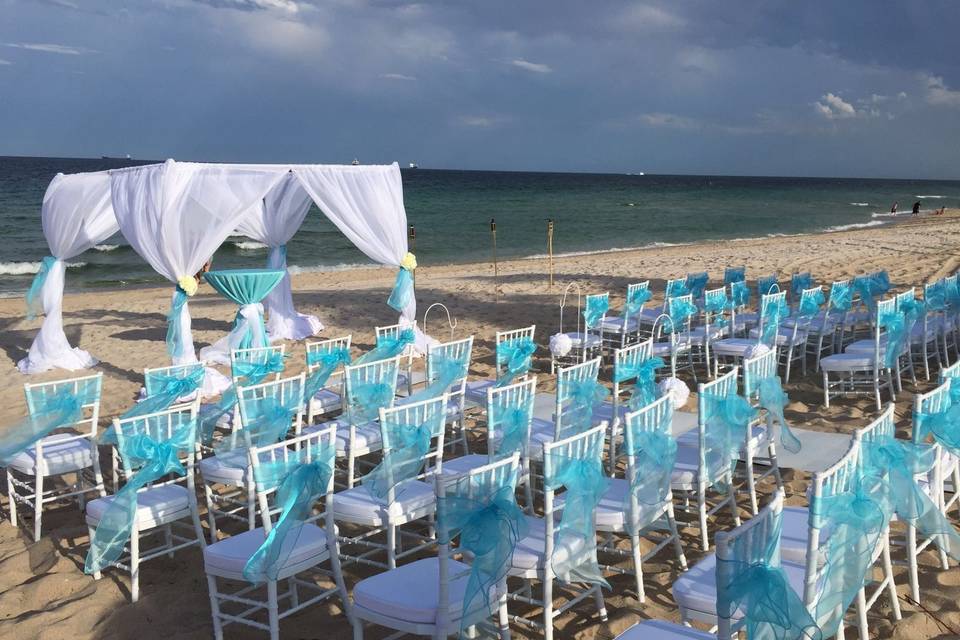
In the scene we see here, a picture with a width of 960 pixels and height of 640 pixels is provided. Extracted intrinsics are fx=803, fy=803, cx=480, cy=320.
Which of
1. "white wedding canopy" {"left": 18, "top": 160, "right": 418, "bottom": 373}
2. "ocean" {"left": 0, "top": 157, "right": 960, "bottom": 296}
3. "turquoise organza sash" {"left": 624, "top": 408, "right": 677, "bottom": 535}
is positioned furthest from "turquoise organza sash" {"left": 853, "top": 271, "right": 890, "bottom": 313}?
"ocean" {"left": 0, "top": 157, "right": 960, "bottom": 296}

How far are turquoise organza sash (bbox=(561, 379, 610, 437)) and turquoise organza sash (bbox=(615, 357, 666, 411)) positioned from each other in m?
0.19

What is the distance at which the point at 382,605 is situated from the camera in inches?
113

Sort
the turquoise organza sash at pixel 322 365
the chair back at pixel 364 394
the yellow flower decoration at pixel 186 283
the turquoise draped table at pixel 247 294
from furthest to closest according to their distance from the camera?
1. the turquoise draped table at pixel 247 294
2. the yellow flower decoration at pixel 186 283
3. the turquoise organza sash at pixel 322 365
4. the chair back at pixel 364 394

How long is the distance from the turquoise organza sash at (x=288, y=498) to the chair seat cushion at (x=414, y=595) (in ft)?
1.43

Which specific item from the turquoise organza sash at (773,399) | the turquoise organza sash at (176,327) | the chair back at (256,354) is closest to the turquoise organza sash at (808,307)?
the turquoise organza sash at (773,399)

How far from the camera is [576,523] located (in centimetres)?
319

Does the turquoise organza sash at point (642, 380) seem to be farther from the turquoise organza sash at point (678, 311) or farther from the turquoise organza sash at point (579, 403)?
the turquoise organza sash at point (678, 311)

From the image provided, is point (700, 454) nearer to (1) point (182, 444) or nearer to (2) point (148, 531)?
(1) point (182, 444)

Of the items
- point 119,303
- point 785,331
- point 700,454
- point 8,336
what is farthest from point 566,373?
A: point 119,303

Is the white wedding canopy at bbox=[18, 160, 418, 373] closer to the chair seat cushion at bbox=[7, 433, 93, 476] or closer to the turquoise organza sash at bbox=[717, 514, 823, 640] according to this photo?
the chair seat cushion at bbox=[7, 433, 93, 476]

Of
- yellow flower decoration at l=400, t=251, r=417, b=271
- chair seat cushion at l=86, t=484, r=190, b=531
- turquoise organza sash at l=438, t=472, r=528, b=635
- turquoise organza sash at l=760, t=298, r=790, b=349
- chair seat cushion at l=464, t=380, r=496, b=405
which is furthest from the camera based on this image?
yellow flower decoration at l=400, t=251, r=417, b=271

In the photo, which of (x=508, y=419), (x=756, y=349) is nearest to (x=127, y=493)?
(x=508, y=419)

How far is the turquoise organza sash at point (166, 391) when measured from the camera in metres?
4.74

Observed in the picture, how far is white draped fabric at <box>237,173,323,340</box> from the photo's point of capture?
990cm
